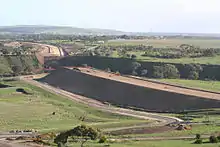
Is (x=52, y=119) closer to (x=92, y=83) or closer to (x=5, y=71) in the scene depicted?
(x=92, y=83)

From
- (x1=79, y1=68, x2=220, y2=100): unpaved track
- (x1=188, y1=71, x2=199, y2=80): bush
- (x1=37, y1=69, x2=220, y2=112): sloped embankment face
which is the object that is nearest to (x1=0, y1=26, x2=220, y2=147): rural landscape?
(x1=37, y1=69, x2=220, y2=112): sloped embankment face

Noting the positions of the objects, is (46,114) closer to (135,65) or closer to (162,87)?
(162,87)

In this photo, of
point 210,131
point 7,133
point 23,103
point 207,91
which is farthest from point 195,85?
point 7,133

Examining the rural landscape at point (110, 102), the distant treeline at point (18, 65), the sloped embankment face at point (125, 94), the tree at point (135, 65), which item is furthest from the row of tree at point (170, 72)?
the distant treeline at point (18, 65)

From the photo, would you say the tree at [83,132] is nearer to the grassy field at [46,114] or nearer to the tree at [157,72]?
the grassy field at [46,114]

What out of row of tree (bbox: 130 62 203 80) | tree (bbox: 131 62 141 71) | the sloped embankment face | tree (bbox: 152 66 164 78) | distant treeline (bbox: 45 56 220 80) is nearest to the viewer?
the sloped embankment face

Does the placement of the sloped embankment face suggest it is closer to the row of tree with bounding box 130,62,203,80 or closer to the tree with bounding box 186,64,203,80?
the row of tree with bounding box 130,62,203,80

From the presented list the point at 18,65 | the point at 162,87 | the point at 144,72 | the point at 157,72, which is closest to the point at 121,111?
the point at 162,87
